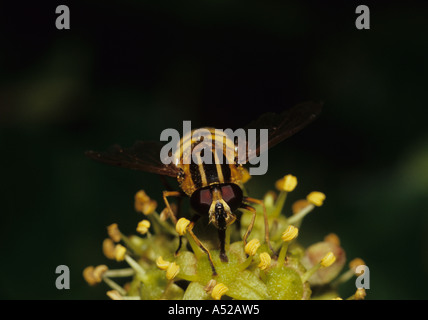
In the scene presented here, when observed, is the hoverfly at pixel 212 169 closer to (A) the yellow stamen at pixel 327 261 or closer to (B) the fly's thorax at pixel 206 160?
(B) the fly's thorax at pixel 206 160

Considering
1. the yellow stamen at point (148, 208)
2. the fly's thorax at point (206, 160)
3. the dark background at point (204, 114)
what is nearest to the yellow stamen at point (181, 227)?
the fly's thorax at point (206, 160)

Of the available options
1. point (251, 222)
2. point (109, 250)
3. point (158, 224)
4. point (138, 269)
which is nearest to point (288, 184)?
point (251, 222)

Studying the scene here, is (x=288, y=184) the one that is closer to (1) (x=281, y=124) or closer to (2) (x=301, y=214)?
(2) (x=301, y=214)

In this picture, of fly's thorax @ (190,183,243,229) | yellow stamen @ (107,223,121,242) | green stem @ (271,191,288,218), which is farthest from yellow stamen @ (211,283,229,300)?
yellow stamen @ (107,223,121,242)

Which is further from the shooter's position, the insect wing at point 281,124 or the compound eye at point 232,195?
the insect wing at point 281,124

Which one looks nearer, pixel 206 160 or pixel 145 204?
pixel 206 160
